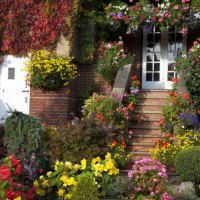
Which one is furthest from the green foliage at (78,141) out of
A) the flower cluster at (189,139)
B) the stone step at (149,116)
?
the stone step at (149,116)

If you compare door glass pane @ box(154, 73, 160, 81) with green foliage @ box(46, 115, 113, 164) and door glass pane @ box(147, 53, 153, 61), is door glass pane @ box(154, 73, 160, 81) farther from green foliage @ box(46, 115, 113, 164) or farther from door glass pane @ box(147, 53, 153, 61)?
green foliage @ box(46, 115, 113, 164)

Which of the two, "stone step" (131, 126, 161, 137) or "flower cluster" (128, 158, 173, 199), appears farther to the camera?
"stone step" (131, 126, 161, 137)

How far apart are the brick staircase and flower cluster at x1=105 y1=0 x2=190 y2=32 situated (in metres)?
1.75

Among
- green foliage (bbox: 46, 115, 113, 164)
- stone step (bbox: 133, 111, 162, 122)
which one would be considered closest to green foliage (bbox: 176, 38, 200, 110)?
stone step (bbox: 133, 111, 162, 122)

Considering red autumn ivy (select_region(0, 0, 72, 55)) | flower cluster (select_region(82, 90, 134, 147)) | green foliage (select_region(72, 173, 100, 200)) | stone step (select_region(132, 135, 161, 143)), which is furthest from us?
red autumn ivy (select_region(0, 0, 72, 55))

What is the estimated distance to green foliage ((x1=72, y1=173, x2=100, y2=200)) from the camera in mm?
6160

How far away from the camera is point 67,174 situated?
6.68 metres

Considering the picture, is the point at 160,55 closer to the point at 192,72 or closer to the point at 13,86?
the point at 192,72

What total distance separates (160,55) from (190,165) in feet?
19.0

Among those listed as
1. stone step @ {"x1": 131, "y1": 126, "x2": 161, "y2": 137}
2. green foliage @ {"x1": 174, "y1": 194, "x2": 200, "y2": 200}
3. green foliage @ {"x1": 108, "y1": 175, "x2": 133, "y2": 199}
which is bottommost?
green foliage @ {"x1": 174, "y1": 194, "x2": 200, "y2": 200}

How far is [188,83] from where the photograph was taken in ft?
34.9

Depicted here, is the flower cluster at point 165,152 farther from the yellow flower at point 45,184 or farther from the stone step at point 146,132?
the yellow flower at point 45,184

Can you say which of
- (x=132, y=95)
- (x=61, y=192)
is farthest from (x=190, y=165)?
(x=132, y=95)

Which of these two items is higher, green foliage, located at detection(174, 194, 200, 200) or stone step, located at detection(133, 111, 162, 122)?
stone step, located at detection(133, 111, 162, 122)
